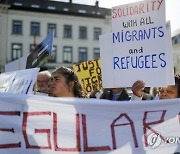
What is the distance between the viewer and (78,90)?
3.26 m

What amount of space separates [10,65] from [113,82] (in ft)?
9.94

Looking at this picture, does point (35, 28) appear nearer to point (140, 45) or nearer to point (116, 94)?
point (116, 94)

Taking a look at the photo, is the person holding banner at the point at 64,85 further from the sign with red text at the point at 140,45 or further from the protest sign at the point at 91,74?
the protest sign at the point at 91,74

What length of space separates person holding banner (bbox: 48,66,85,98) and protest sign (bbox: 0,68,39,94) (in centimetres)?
16

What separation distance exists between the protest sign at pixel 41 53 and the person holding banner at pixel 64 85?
1.58 meters

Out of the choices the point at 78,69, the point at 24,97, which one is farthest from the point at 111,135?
the point at 78,69

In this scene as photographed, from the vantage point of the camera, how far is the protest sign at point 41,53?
486cm

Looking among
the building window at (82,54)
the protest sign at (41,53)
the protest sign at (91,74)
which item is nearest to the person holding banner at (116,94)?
the protest sign at (41,53)

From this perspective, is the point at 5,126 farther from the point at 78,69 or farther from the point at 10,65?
the point at 78,69

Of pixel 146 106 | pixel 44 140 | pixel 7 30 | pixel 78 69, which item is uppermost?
pixel 7 30

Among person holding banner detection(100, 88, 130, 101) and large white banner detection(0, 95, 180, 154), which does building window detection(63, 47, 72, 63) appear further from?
large white banner detection(0, 95, 180, 154)

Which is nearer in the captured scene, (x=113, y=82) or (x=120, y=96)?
(x=113, y=82)

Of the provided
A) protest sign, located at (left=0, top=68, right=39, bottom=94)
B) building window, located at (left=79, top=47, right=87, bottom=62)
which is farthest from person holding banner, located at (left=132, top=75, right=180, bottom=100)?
building window, located at (left=79, top=47, right=87, bottom=62)

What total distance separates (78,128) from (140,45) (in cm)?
127
